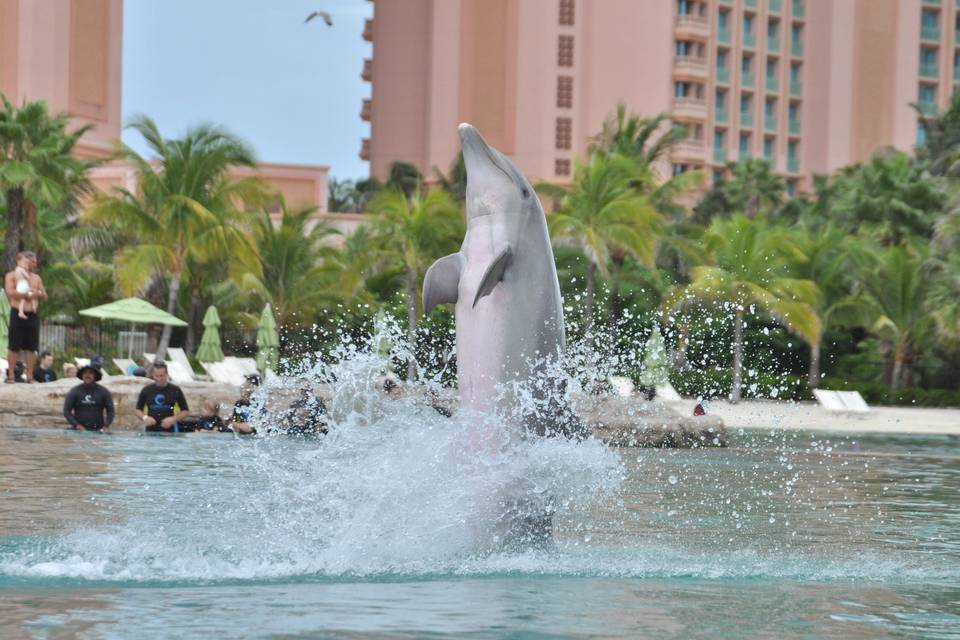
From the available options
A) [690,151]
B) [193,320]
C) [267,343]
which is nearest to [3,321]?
[267,343]

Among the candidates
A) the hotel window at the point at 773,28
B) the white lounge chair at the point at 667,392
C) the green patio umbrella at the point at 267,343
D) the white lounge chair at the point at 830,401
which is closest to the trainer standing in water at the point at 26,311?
the green patio umbrella at the point at 267,343

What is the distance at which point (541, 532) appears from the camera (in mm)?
8414

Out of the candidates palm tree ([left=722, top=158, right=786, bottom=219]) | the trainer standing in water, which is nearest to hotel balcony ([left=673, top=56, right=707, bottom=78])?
palm tree ([left=722, top=158, right=786, bottom=219])

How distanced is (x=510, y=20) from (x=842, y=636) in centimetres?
7644

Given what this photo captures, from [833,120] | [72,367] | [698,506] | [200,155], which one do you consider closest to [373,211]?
[200,155]

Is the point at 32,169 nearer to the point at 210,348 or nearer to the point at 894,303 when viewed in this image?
the point at 210,348

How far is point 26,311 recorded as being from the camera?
19000 millimetres

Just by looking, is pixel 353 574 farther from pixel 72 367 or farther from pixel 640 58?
pixel 640 58

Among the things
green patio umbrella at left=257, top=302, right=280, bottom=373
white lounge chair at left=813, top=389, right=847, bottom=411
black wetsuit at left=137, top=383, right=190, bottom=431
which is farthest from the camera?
green patio umbrella at left=257, top=302, right=280, bottom=373

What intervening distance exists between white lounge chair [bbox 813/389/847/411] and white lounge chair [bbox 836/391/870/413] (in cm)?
7

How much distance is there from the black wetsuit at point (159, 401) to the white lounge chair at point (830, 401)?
2159 cm

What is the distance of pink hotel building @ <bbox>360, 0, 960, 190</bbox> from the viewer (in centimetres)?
8069

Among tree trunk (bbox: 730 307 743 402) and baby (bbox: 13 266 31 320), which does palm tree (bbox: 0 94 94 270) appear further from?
baby (bbox: 13 266 31 320)

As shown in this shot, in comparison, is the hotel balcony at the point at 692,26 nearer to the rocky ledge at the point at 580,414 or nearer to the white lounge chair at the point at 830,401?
the white lounge chair at the point at 830,401
